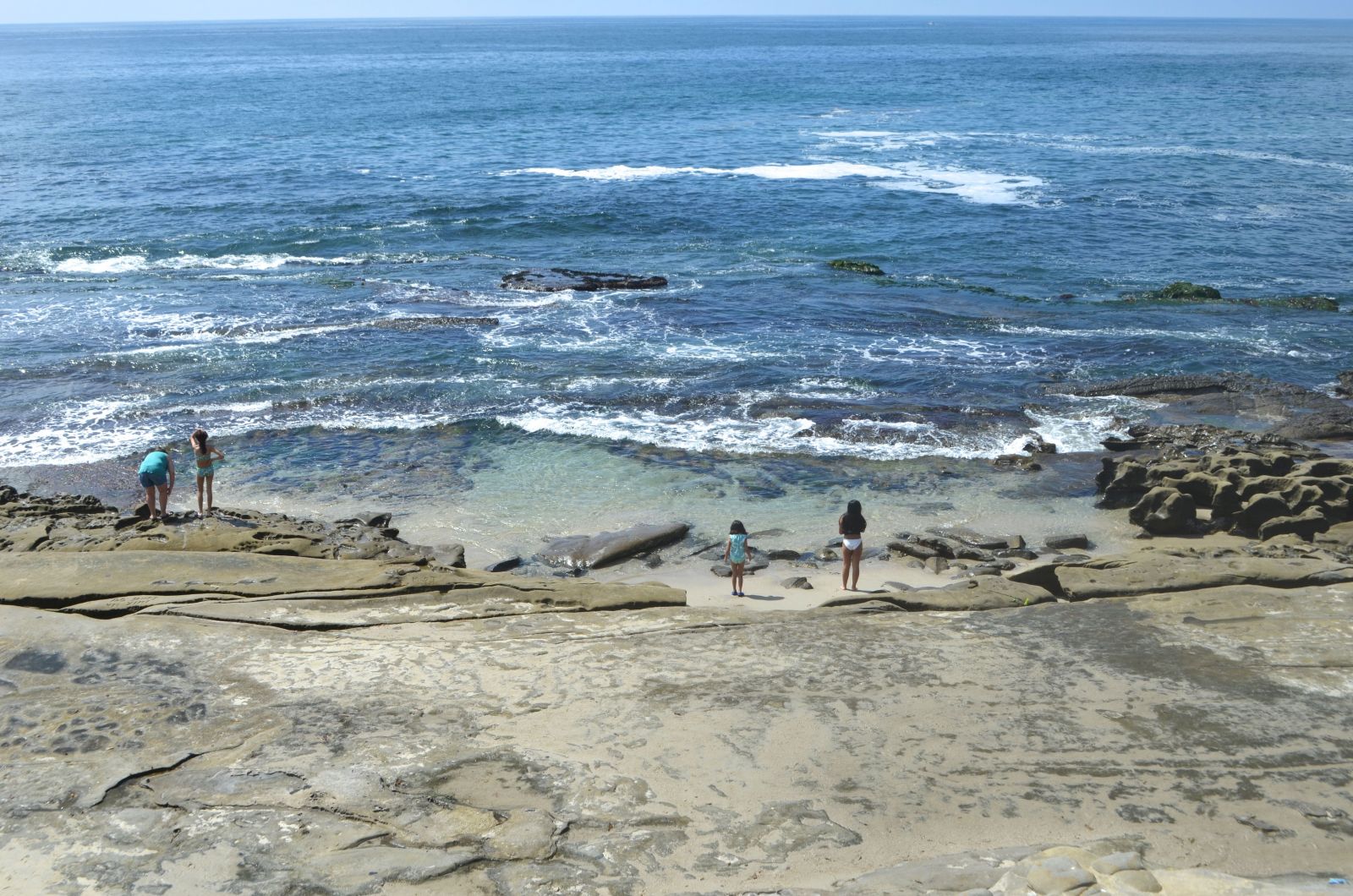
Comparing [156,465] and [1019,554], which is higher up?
[156,465]

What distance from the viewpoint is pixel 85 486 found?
64.3 feet

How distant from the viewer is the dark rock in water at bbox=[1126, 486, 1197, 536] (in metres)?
17.4

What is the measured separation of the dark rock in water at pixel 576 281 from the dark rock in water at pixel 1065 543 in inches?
689

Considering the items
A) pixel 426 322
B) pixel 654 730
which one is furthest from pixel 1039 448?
pixel 426 322

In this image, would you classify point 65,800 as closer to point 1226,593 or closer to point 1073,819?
point 1073,819

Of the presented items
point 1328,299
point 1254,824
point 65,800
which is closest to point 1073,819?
point 1254,824

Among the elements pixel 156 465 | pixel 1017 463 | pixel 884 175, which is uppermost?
pixel 884 175

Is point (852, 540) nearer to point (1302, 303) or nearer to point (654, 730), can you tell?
point (654, 730)

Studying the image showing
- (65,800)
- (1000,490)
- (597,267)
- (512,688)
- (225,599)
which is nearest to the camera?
(65,800)

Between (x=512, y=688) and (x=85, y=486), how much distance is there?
42.7 ft

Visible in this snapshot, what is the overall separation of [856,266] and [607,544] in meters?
20.3

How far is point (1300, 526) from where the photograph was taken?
54.5 ft

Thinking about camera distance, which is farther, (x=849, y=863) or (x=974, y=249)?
(x=974, y=249)

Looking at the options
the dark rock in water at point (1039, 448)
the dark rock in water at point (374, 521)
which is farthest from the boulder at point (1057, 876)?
the dark rock in water at point (1039, 448)
